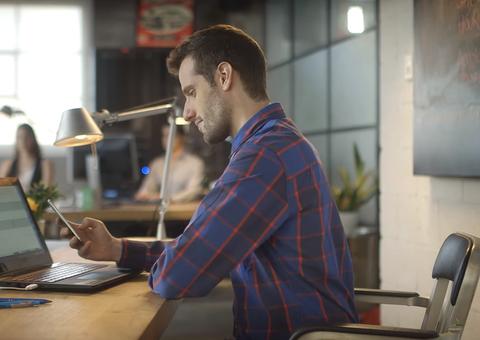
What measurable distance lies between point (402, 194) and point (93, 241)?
207 centimetres

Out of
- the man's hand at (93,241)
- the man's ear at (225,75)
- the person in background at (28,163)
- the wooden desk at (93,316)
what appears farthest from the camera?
the person in background at (28,163)

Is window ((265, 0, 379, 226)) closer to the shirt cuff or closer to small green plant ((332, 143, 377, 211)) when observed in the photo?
small green plant ((332, 143, 377, 211))

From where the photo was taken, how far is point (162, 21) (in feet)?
23.7

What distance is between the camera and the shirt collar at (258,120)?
4.87 feet

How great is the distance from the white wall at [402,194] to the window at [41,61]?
4.54 metres

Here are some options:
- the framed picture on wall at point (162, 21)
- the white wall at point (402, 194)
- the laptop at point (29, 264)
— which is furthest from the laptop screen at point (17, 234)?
the framed picture on wall at point (162, 21)

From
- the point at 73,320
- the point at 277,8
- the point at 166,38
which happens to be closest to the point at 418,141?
the point at 73,320

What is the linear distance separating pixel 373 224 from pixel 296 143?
10.9 feet

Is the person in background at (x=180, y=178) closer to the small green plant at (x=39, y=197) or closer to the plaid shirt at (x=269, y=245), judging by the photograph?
the small green plant at (x=39, y=197)

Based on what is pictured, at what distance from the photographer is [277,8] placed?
6477 millimetres

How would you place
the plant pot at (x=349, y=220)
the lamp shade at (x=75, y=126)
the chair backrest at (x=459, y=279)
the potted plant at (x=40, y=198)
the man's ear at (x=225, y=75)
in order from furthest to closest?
the plant pot at (x=349, y=220), the potted plant at (x=40, y=198), the lamp shade at (x=75, y=126), the man's ear at (x=225, y=75), the chair backrest at (x=459, y=279)

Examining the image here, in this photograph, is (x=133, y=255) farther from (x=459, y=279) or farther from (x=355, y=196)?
(x=355, y=196)

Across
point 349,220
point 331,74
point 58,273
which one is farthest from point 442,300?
point 331,74

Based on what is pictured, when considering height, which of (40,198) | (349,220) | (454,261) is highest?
(40,198)
